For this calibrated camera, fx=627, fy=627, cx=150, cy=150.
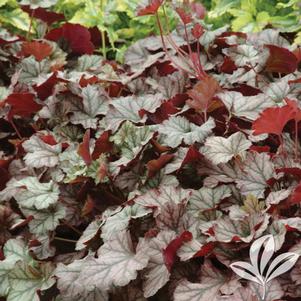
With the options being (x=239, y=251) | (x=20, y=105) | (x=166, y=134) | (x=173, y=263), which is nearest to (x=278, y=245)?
(x=239, y=251)

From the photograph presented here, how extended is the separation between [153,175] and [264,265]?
0.61 metres

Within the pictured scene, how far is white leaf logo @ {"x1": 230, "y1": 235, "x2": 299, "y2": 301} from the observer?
52.9 inches

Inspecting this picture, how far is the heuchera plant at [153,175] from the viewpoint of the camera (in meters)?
1.55

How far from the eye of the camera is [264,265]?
4.44 feet

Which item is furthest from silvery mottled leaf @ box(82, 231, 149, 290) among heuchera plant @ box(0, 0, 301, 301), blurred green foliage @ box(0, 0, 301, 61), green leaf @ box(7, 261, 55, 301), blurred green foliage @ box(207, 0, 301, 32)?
blurred green foliage @ box(207, 0, 301, 32)

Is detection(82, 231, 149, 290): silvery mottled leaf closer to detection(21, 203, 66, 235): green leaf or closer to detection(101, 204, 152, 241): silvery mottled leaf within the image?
detection(101, 204, 152, 241): silvery mottled leaf

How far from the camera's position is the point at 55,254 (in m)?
2.00

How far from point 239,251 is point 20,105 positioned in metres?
1.11

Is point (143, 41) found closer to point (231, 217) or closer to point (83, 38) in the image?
point (83, 38)

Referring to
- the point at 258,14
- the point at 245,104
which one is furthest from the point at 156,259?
the point at 258,14

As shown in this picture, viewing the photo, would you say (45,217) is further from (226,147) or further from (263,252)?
(263,252)

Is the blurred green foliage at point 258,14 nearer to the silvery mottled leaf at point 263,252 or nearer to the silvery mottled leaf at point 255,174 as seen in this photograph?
the silvery mottled leaf at point 255,174

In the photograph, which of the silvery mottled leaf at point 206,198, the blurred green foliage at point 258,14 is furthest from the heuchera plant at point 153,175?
the blurred green foliage at point 258,14

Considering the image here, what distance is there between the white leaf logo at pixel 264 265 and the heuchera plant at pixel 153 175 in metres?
0.04
